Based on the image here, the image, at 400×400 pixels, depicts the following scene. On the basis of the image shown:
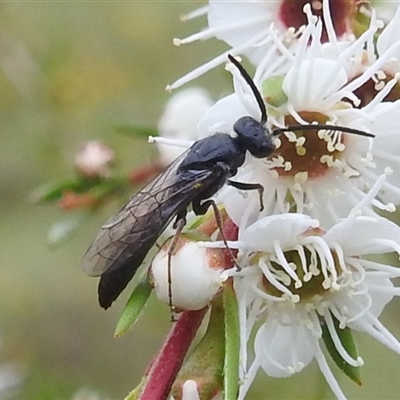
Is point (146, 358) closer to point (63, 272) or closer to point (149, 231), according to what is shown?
point (63, 272)

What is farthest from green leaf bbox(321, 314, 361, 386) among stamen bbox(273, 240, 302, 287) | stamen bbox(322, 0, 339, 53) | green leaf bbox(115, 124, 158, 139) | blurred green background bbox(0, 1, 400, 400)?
blurred green background bbox(0, 1, 400, 400)

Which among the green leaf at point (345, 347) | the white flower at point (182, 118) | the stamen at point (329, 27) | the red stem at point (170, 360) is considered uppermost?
the stamen at point (329, 27)

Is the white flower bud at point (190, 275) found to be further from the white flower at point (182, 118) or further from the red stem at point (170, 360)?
the white flower at point (182, 118)

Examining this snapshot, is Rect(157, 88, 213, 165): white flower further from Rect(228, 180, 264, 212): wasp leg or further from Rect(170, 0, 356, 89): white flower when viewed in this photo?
Rect(228, 180, 264, 212): wasp leg

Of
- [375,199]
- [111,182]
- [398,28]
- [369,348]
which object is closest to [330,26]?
[398,28]

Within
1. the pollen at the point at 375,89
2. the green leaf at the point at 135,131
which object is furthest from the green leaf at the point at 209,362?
the green leaf at the point at 135,131

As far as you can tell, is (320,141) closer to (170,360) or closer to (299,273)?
(299,273)

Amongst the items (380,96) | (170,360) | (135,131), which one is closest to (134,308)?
(170,360)
